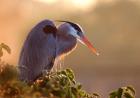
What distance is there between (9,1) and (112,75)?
20.7ft

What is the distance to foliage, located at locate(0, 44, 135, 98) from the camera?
2.82 meters

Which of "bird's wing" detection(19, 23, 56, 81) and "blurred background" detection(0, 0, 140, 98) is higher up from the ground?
"blurred background" detection(0, 0, 140, 98)

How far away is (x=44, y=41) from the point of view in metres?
5.31

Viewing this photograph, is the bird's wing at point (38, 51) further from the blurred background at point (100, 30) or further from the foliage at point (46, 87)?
the blurred background at point (100, 30)

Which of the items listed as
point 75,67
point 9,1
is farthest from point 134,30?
point 75,67

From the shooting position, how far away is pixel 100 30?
31.1 m

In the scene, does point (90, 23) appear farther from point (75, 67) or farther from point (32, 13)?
point (75, 67)

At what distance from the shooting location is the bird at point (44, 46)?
5004 mm

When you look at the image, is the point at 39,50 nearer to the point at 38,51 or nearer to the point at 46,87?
the point at 38,51

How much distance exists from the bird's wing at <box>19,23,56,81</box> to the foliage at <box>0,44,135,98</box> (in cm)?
124

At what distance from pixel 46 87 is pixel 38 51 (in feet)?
6.42

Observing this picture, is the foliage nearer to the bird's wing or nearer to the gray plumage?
the gray plumage

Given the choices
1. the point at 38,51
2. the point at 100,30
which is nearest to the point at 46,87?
the point at 38,51

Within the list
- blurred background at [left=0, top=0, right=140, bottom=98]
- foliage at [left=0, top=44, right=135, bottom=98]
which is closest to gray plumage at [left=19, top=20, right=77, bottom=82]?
foliage at [left=0, top=44, right=135, bottom=98]
